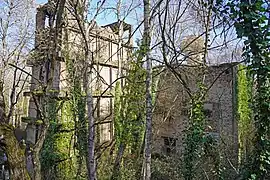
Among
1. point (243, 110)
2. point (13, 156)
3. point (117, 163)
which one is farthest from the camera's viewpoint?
point (243, 110)

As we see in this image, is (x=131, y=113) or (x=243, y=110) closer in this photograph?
(x=131, y=113)

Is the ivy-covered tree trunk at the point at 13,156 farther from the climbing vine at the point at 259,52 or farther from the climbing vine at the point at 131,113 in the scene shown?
the climbing vine at the point at 131,113

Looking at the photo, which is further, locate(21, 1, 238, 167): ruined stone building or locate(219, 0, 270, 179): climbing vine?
locate(21, 1, 238, 167): ruined stone building

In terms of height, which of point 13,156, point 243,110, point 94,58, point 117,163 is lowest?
point 117,163

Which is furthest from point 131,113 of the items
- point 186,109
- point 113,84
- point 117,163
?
point 186,109

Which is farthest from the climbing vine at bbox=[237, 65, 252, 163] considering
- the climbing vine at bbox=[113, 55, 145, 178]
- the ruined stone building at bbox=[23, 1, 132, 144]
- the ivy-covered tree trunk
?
the ivy-covered tree trunk

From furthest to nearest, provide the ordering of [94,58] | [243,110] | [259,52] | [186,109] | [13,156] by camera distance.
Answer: [243,110] → [186,109] → [94,58] → [13,156] → [259,52]

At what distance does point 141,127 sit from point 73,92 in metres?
2.28

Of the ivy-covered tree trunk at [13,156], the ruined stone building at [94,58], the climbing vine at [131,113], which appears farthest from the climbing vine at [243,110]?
the ivy-covered tree trunk at [13,156]

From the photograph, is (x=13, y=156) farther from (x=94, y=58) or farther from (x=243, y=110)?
(x=243, y=110)

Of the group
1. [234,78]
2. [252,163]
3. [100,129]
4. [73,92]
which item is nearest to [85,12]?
[73,92]

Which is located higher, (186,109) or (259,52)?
(259,52)

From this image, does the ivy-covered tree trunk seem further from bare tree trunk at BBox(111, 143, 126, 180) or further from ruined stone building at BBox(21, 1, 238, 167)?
ruined stone building at BBox(21, 1, 238, 167)

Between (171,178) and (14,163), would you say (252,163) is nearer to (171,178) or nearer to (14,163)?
(14,163)
